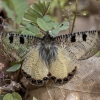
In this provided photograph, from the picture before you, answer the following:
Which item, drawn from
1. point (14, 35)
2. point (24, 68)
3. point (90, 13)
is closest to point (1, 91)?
point (24, 68)

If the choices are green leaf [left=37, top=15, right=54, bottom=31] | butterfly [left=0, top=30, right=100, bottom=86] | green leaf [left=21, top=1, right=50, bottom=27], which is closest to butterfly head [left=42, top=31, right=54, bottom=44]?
butterfly [left=0, top=30, right=100, bottom=86]

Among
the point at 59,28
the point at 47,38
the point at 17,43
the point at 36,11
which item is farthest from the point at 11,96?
the point at 36,11

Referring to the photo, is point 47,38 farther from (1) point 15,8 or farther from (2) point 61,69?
(1) point 15,8

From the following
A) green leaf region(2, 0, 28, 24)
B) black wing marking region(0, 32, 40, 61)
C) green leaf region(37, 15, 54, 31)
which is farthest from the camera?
green leaf region(2, 0, 28, 24)

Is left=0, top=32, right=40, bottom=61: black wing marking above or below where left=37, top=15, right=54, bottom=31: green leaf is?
below

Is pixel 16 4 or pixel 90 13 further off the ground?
pixel 16 4

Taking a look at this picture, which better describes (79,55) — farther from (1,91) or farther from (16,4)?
(16,4)

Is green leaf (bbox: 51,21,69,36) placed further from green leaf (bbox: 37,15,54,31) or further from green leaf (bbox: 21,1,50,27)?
green leaf (bbox: 21,1,50,27)

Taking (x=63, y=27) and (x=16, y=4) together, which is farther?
(x=16, y=4)
